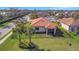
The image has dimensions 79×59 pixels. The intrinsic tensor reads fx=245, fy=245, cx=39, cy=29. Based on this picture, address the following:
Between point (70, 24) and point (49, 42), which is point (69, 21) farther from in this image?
point (49, 42)

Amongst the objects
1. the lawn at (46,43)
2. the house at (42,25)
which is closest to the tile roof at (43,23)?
the house at (42,25)

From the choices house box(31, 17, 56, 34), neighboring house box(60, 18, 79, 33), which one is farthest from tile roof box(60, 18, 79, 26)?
house box(31, 17, 56, 34)

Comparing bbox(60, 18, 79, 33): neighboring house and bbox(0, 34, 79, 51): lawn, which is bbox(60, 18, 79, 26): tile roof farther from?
bbox(0, 34, 79, 51): lawn

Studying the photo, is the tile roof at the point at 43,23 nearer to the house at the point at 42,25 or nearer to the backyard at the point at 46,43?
the house at the point at 42,25

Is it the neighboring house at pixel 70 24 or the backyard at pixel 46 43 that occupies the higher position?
the neighboring house at pixel 70 24
